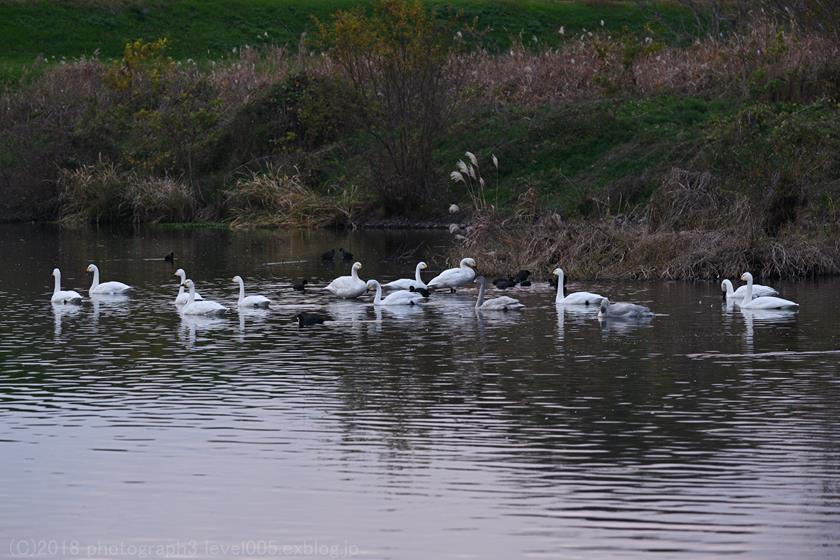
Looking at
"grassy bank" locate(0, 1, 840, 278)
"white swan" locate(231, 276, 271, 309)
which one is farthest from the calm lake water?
"grassy bank" locate(0, 1, 840, 278)

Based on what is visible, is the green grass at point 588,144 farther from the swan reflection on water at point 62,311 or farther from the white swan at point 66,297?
the swan reflection on water at point 62,311

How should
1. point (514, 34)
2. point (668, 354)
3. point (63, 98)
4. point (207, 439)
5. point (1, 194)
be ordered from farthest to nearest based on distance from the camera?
point (514, 34), point (63, 98), point (1, 194), point (668, 354), point (207, 439)

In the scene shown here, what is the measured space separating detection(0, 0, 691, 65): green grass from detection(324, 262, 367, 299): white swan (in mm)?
43045

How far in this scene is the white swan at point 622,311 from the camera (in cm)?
2191

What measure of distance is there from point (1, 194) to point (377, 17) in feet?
49.1

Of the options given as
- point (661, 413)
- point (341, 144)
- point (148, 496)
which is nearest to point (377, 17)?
point (341, 144)

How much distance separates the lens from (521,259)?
28594 mm

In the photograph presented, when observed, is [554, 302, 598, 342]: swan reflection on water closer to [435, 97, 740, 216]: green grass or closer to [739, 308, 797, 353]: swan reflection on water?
[739, 308, 797, 353]: swan reflection on water

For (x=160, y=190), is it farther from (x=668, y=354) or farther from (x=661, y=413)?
(x=661, y=413)

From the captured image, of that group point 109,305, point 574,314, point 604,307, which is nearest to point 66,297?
point 109,305

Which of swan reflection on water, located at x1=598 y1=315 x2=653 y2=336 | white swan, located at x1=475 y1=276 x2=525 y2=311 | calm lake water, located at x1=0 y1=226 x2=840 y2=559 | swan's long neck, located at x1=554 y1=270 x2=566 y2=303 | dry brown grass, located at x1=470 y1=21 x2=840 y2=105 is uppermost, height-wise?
dry brown grass, located at x1=470 y1=21 x2=840 y2=105

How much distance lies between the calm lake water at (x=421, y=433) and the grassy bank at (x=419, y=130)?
377 inches

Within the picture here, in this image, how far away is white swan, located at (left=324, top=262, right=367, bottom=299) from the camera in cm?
2539

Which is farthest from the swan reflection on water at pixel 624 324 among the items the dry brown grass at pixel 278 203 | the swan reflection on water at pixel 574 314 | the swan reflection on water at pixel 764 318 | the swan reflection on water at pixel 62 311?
the dry brown grass at pixel 278 203
